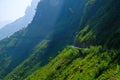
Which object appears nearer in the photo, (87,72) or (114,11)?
(87,72)

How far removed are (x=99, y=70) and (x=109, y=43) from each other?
116 ft

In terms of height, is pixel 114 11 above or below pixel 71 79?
above

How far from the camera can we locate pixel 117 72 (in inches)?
3356

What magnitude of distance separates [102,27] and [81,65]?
58.2m

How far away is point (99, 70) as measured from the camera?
103062mm

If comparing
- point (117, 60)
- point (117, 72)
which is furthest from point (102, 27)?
point (117, 72)

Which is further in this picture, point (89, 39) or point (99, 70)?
point (89, 39)

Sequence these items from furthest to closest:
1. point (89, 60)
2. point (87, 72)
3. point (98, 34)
→ point (98, 34) → point (89, 60) → point (87, 72)

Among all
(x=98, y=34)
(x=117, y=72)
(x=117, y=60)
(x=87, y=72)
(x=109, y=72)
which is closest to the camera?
(x=117, y=72)

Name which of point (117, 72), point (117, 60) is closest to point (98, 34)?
point (117, 60)

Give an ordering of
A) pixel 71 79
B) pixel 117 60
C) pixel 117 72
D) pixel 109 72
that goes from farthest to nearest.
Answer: pixel 71 79
pixel 117 60
pixel 109 72
pixel 117 72

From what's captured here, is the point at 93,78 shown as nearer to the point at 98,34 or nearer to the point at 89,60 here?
the point at 89,60

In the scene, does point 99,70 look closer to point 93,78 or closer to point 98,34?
point 93,78

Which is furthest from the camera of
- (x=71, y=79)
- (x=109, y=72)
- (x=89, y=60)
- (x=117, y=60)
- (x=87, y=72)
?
(x=89, y=60)
